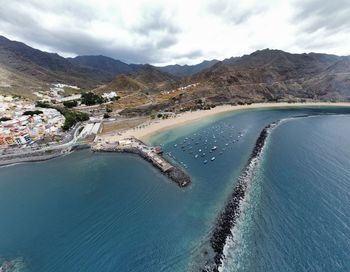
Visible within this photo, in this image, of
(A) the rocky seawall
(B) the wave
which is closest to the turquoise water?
(B) the wave

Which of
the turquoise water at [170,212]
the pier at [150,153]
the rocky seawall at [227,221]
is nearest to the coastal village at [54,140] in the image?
the pier at [150,153]

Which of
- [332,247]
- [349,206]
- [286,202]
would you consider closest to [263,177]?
[286,202]

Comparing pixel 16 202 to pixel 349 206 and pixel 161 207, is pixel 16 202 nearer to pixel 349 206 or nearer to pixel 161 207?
pixel 161 207

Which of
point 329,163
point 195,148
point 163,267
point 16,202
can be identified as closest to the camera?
point 163,267

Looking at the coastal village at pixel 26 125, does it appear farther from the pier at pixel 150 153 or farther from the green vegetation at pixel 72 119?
the pier at pixel 150 153

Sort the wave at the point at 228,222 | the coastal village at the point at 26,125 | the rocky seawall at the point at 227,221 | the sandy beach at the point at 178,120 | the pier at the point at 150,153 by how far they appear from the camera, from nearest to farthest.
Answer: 1. the rocky seawall at the point at 227,221
2. the wave at the point at 228,222
3. the pier at the point at 150,153
4. the coastal village at the point at 26,125
5. the sandy beach at the point at 178,120

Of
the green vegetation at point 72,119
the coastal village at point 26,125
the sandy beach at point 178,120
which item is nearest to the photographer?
the coastal village at point 26,125
